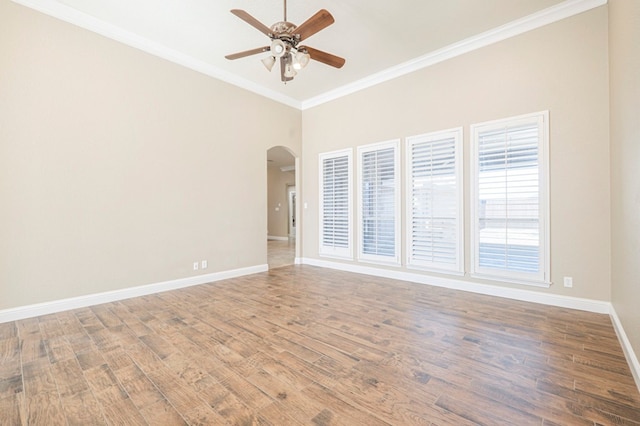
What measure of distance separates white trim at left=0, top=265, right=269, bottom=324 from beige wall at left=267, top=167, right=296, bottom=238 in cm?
692

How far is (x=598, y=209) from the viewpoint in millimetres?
A: 2977

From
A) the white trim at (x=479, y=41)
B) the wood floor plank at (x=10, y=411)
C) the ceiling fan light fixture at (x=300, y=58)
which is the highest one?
the white trim at (x=479, y=41)

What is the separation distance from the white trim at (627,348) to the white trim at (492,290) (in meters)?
0.26

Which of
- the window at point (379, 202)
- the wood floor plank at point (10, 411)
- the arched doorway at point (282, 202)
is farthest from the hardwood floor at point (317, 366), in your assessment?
the arched doorway at point (282, 202)

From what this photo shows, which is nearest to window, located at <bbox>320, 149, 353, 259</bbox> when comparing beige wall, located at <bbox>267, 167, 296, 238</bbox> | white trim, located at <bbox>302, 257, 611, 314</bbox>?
white trim, located at <bbox>302, 257, 611, 314</bbox>

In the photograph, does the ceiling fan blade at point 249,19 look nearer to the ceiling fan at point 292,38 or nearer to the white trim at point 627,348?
the ceiling fan at point 292,38

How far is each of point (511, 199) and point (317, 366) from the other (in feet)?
10.3

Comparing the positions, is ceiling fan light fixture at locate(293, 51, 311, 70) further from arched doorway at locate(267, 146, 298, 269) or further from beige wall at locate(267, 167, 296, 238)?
beige wall at locate(267, 167, 296, 238)

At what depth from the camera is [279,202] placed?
11859 mm

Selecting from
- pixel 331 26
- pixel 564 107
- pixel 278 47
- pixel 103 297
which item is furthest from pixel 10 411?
pixel 564 107

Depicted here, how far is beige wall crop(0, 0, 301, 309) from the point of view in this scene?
2.88 m

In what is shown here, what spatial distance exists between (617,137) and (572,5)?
1.74 meters

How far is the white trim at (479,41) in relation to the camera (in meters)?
3.08

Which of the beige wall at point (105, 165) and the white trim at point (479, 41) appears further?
the white trim at point (479, 41)
